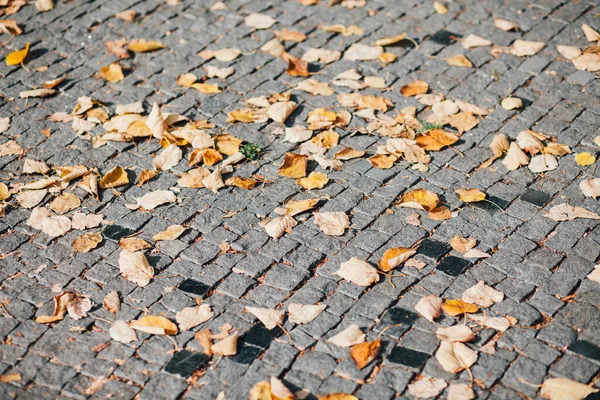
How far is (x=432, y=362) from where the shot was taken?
3150mm

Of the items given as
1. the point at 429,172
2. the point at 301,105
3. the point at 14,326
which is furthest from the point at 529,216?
the point at 14,326

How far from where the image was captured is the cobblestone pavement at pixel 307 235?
3.15 metres

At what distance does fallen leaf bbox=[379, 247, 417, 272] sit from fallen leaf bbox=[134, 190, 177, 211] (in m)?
1.21

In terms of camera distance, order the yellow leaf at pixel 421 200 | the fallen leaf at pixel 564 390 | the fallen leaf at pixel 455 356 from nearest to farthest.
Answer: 1. the fallen leaf at pixel 564 390
2. the fallen leaf at pixel 455 356
3. the yellow leaf at pixel 421 200

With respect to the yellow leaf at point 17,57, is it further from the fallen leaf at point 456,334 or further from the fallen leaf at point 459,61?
the fallen leaf at point 456,334

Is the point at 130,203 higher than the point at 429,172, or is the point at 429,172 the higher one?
the point at 130,203

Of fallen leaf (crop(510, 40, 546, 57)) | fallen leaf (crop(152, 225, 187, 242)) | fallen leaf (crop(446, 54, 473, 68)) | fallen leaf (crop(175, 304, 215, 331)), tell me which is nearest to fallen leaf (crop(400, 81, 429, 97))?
fallen leaf (crop(446, 54, 473, 68))

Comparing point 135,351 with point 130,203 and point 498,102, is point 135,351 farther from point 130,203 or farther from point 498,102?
point 498,102

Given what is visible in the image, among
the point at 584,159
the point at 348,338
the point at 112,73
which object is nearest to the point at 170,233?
the point at 348,338

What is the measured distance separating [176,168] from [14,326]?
1.33 metres

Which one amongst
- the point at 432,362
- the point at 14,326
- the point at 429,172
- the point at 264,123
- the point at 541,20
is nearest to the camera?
the point at 432,362

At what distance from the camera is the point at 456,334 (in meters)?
3.25

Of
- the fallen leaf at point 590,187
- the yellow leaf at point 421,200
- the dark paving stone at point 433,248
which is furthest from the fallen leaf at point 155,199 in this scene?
the fallen leaf at point 590,187

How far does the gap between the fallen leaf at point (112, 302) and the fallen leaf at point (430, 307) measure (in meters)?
1.37
